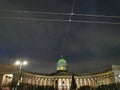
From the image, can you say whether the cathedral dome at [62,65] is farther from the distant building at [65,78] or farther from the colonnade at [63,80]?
the colonnade at [63,80]

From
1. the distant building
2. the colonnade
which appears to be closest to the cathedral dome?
the distant building

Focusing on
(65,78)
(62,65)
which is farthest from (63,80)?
(62,65)

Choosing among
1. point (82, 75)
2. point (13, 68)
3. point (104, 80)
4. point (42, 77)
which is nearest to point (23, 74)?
point (13, 68)

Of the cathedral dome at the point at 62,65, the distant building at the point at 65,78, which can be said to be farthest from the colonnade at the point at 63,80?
the cathedral dome at the point at 62,65

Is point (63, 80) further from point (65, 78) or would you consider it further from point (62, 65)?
point (62, 65)

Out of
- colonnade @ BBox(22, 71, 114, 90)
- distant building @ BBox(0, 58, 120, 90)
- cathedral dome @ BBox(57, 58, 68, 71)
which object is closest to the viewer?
distant building @ BBox(0, 58, 120, 90)

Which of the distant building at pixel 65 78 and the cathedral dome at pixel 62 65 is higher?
the cathedral dome at pixel 62 65

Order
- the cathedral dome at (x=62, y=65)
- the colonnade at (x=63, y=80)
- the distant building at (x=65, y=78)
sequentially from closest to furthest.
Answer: the distant building at (x=65, y=78), the colonnade at (x=63, y=80), the cathedral dome at (x=62, y=65)

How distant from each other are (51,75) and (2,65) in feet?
91.2

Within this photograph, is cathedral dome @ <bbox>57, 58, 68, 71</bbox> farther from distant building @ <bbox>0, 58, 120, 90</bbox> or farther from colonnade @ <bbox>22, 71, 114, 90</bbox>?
colonnade @ <bbox>22, 71, 114, 90</bbox>

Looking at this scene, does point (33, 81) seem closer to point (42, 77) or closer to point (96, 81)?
point (42, 77)

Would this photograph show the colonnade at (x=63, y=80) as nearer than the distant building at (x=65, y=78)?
No

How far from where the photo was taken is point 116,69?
74.4 m

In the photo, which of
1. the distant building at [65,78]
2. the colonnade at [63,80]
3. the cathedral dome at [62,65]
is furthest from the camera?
the cathedral dome at [62,65]
